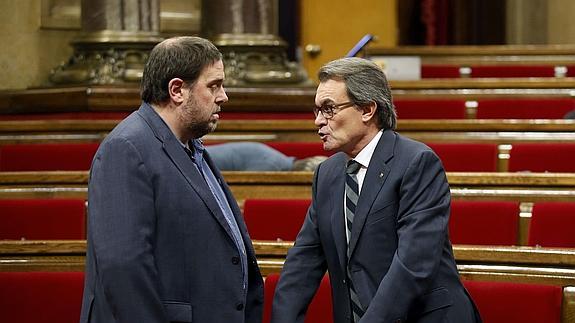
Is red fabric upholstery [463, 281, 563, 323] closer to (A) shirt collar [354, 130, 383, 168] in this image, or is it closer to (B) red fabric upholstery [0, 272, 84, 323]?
(A) shirt collar [354, 130, 383, 168]

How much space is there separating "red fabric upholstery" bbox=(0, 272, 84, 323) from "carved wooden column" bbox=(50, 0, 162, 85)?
1.62 m

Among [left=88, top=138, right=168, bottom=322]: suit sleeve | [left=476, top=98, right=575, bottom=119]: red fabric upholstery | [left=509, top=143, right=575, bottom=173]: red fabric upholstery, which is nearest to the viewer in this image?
[left=88, top=138, right=168, bottom=322]: suit sleeve

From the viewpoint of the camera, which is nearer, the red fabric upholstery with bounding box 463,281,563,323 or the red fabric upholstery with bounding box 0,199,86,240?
the red fabric upholstery with bounding box 463,281,563,323

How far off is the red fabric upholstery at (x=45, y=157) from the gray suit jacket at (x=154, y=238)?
169 cm

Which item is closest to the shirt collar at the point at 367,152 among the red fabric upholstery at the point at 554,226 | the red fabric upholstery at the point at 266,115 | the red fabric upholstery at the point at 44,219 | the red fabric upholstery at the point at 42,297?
the red fabric upholstery at the point at 42,297

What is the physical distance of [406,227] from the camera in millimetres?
1303

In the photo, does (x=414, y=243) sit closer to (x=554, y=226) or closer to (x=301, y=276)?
(x=301, y=276)

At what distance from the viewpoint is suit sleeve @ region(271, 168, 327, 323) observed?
1395 millimetres

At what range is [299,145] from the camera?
2.92 meters

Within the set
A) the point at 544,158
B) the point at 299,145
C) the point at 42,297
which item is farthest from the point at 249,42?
the point at 42,297

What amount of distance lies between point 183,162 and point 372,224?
24cm

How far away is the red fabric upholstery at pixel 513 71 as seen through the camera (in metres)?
4.73

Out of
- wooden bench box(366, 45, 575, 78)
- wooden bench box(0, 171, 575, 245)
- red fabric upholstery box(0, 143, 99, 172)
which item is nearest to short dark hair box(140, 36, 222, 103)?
wooden bench box(0, 171, 575, 245)

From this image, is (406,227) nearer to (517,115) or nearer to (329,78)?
(329,78)
